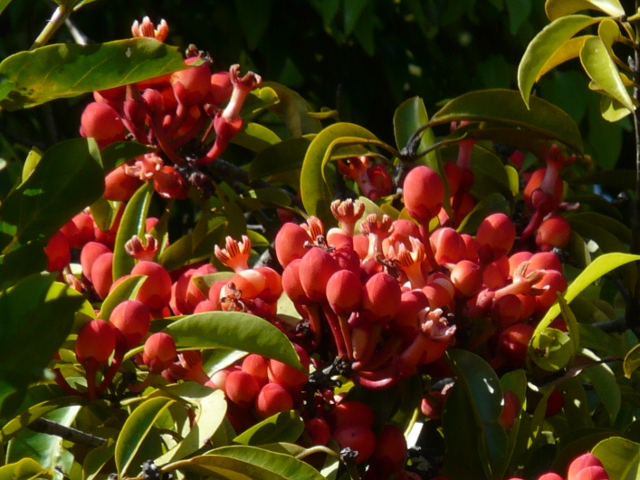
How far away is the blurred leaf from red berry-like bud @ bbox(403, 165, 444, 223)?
4.15ft

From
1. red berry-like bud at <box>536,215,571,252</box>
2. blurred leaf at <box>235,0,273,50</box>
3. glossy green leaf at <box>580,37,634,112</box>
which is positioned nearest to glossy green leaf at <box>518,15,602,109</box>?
glossy green leaf at <box>580,37,634,112</box>

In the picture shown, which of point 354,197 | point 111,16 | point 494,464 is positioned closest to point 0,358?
point 494,464

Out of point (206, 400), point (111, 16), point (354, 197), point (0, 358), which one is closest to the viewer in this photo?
point (0, 358)

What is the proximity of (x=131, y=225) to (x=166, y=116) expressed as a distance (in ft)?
0.36

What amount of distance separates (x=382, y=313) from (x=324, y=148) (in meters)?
0.25

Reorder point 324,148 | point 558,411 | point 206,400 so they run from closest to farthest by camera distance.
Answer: point 206,400 < point 558,411 < point 324,148

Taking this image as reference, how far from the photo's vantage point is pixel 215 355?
747mm

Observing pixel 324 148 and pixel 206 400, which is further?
pixel 324 148

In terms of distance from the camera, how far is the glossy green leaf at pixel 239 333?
680 mm

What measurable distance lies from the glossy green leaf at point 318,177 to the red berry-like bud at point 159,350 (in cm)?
24

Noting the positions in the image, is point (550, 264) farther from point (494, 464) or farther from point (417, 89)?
point (417, 89)

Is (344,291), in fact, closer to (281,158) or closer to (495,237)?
(495,237)

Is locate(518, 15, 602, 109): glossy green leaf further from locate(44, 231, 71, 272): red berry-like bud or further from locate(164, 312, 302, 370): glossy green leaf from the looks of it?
locate(44, 231, 71, 272): red berry-like bud

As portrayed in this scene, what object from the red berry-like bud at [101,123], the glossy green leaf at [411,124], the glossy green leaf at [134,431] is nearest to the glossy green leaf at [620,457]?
the glossy green leaf at [134,431]
